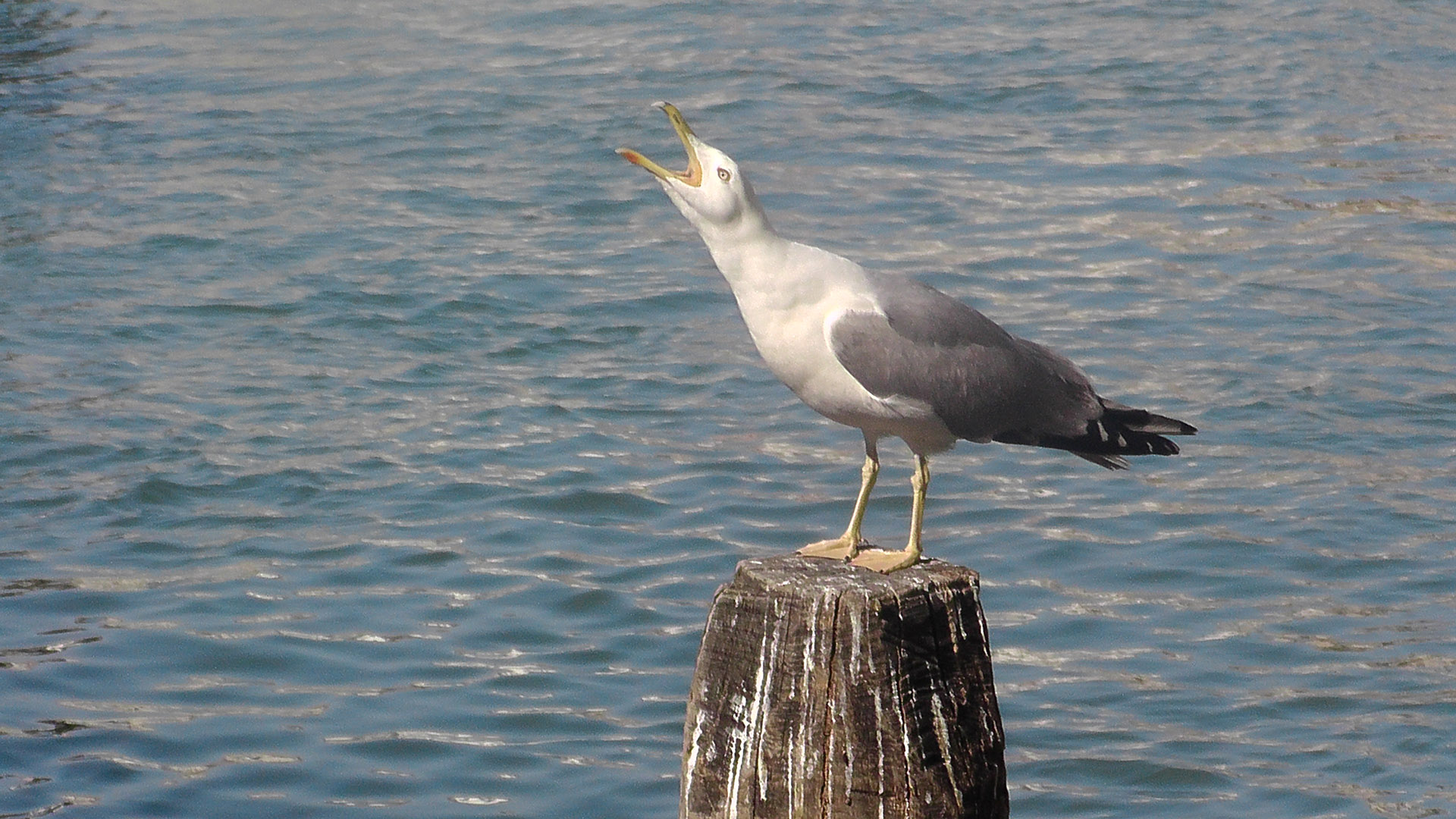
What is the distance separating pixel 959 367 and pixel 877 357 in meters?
0.34

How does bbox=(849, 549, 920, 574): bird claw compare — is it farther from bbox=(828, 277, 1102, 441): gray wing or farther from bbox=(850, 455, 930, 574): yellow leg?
bbox=(828, 277, 1102, 441): gray wing

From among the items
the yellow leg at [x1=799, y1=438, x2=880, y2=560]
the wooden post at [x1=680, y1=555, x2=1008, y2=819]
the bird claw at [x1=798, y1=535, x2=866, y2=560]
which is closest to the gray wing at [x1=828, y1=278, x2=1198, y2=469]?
the yellow leg at [x1=799, y1=438, x2=880, y2=560]

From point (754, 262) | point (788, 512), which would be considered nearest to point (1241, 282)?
point (788, 512)

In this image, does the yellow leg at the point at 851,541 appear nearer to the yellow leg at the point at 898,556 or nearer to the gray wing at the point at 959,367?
→ the yellow leg at the point at 898,556

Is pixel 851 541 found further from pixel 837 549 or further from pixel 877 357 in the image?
pixel 877 357

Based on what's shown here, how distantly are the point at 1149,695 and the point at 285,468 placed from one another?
14.1 ft

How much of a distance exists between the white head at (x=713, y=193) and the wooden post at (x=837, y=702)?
106 cm

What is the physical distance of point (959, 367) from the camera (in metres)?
4.80

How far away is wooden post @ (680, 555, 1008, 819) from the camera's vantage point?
3.63m

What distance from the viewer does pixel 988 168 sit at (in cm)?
1376

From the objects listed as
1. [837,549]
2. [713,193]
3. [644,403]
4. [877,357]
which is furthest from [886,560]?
[644,403]

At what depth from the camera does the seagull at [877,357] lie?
4480mm

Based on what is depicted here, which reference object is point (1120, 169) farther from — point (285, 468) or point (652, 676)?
point (652, 676)

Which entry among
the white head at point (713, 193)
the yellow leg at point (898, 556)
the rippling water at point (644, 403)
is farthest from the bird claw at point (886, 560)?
the rippling water at point (644, 403)
